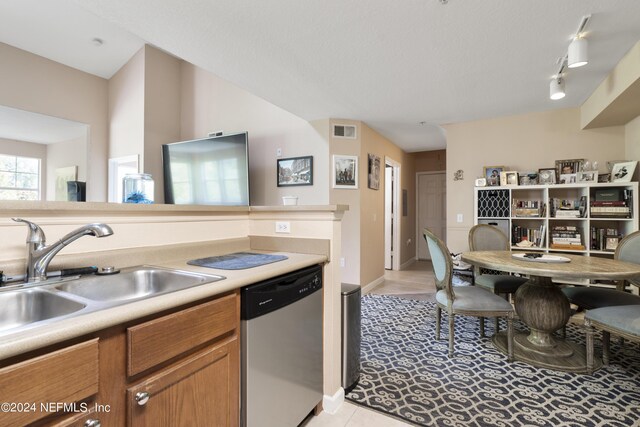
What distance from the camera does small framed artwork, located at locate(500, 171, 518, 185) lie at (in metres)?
3.76

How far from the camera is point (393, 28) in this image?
2064 millimetres

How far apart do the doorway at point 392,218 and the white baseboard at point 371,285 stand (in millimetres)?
1127

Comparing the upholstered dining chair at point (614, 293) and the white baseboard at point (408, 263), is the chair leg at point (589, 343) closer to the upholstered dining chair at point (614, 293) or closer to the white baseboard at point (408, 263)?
the upholstered dining chair at point (614, 293)

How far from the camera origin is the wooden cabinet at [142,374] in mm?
651

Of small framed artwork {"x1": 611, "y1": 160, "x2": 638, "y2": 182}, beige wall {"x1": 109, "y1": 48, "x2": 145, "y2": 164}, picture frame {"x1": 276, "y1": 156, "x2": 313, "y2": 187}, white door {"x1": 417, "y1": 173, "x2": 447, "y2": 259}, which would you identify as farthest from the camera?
white door {"x1": 417, "y1": 173, "x2": 447, "y2": 259}

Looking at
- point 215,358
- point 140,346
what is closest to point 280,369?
point 215,358

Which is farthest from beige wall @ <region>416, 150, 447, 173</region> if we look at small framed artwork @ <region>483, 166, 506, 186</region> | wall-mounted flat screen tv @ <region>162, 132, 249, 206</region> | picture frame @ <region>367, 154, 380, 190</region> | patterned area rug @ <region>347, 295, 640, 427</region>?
patterned area rug @ <region>347, 295, 640, 427</region>

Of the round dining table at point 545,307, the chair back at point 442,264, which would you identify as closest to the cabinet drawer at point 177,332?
the chair back at point 442,264

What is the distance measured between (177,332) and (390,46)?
7.67ft

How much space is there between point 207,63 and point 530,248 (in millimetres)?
3942

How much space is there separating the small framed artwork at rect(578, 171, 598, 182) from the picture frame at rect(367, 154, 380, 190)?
8.01 ft

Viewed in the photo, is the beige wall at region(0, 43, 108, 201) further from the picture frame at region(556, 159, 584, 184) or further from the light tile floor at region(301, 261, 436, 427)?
the picture frame at region(556, 159, 584, 184)

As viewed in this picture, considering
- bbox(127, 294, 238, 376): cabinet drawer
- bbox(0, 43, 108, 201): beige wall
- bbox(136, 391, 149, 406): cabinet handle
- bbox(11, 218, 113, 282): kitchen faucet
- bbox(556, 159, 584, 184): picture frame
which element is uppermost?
bbox(0, 43, 108, 201): beige wall

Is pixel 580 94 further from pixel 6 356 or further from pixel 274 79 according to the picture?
pixel 6 356
